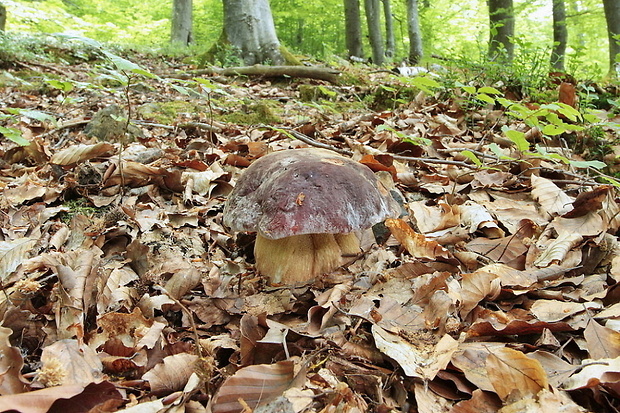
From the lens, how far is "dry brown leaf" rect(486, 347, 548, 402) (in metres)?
1.37

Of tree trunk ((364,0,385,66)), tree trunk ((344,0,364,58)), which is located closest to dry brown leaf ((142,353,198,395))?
tree trunk ((364,0,385,66))

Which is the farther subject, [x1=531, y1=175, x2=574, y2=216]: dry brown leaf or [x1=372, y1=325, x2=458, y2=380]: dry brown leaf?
[x1=531, y1=175, x2=574, y2=216]: dry brown leaf

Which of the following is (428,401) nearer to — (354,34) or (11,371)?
(11,371)

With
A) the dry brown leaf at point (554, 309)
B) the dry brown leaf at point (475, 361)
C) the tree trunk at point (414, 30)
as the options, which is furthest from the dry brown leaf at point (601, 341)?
the tree trunk at point (414, 30)

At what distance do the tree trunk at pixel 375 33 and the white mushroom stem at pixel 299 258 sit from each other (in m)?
12.3

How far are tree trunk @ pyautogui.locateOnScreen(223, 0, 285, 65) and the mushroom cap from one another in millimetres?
7323

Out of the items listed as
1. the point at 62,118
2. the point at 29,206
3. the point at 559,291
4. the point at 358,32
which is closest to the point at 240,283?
the point at 559,291

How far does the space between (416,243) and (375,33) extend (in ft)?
44.3

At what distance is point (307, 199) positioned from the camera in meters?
1.95

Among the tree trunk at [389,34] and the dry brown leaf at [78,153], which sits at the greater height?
the tree trunk at [389,34]

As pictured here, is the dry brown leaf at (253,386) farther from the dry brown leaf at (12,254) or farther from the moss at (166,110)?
the moss at (166,110)

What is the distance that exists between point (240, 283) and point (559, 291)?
5.35 feet

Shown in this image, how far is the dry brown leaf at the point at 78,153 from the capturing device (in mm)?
3498

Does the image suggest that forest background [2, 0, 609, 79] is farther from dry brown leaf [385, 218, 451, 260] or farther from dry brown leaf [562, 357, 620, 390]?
dry brown leaf [562, 357, 620, 390]
